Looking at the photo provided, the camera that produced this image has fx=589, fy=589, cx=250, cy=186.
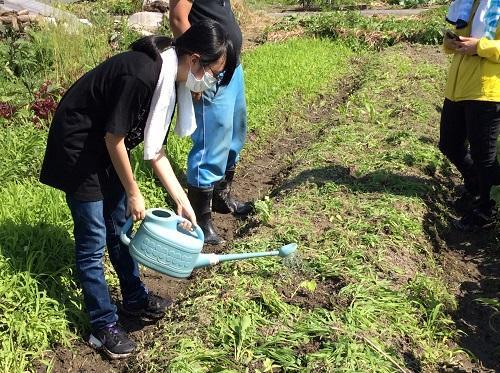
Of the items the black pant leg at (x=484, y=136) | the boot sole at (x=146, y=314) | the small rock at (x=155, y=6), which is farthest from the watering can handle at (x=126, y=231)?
the small rock at (x=155, y=6)

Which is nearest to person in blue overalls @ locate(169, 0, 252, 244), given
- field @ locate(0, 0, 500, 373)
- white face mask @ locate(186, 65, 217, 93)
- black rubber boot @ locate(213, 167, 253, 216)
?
black rubber boot @ locate(213, 167, 253, 216)

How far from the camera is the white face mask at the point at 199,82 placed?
2465mm

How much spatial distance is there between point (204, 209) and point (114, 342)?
1336 millimetres

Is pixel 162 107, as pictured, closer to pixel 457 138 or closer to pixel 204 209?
pixel 204 209

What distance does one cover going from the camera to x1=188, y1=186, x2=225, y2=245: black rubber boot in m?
A: 3.98

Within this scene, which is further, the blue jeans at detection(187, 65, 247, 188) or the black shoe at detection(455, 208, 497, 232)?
the black shoe at detection(455, 208, 497, 232)

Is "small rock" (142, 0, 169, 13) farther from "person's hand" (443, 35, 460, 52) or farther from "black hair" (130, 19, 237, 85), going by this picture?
"black hair" (130, 19, 237, 85)

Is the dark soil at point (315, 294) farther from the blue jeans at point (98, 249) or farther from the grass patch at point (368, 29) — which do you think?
the grass patch at point (368, 29)

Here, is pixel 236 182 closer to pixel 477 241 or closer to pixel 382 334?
pixel 477 241

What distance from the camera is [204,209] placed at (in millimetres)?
4004

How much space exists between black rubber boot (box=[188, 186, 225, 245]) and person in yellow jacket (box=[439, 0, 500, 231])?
167 centimetres

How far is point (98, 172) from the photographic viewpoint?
2.60 m

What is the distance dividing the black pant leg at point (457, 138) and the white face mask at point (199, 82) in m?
2.00

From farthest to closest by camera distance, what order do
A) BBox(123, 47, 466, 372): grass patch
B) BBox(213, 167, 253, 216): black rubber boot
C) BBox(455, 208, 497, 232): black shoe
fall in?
BBox(213, 167, 253, 216): black rubber boot < BBox(455, 208, 497, 232): black shoe < BBox(123, 47, 466, 372): grass patch
